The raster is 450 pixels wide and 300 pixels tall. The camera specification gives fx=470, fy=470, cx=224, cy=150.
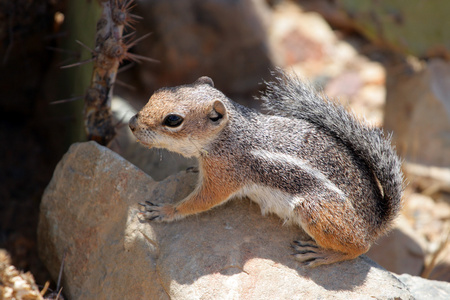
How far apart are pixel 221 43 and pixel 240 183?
458 cm

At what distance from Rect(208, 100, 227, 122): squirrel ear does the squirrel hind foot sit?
1.05 metres

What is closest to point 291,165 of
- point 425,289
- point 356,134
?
point 356,134

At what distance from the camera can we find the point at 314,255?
3258 mm

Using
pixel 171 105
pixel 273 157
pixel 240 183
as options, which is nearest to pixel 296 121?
pixel 273 157

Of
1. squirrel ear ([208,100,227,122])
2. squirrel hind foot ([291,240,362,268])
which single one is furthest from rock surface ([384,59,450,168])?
squirrel ear ([208,100,227,122])

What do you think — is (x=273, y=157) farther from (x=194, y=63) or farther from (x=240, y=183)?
(x=194, y=63)

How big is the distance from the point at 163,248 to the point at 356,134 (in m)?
1.61

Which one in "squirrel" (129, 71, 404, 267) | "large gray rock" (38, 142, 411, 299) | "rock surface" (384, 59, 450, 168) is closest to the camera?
"large gray rock" (38, 142, 411, 299)

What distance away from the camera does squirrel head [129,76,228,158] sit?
10.5 ft

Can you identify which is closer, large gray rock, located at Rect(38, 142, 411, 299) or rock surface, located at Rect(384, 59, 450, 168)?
large gray rock, located at Rect(38, 142, 411, 299)

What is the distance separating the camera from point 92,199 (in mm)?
3623

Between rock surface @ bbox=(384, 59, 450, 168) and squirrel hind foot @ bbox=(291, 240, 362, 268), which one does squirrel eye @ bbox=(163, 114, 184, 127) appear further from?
rock surface @ bbox=(384, 59, 450, 168)

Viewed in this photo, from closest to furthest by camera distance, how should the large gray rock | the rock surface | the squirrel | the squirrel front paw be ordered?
1. the large gray rock
2. the squirrel
3. the squirrel front paw
4. the rock surface

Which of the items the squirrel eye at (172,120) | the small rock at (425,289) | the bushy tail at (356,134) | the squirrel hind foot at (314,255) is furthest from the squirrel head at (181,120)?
the small rock at (425,289)
